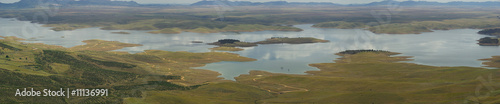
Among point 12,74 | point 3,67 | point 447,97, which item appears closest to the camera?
point 447,97

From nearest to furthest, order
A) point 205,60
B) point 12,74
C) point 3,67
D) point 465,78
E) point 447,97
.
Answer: point 447,97, point 12,74, point 3,67, point 465,78, point 205,60

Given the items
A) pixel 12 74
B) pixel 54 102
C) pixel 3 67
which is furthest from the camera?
pixel 3 67

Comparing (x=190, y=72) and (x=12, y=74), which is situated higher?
(x=12, y=74)

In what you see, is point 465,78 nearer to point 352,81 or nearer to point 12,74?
point 352,81

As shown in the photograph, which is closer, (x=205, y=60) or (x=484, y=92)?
(x=484, y=92)

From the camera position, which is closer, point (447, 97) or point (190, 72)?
point (447, 97)

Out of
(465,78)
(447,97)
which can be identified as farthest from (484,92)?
(465,78)

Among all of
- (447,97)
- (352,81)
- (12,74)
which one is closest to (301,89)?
(352,81)

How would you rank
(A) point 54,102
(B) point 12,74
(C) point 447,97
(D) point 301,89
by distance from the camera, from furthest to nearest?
1. (D) point 301,89
2. (B) point 12,74
3. (C) point 447,97
4. (A) point 54,102

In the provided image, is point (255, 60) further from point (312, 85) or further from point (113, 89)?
point (113, 89)
